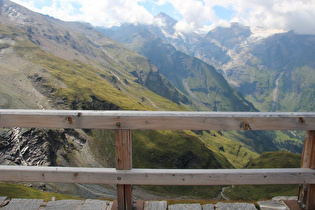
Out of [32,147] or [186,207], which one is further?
[32,147]

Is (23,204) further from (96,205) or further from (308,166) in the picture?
(308,166)

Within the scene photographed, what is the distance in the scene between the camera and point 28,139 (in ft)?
197

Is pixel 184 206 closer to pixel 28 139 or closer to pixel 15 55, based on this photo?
pixel 28 139

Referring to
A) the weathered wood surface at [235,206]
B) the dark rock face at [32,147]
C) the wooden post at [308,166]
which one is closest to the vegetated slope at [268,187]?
the dark rock face at [32,147]

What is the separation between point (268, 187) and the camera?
252 feet

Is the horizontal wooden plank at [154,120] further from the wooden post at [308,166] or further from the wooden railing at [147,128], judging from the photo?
the wooden post at [308,166]

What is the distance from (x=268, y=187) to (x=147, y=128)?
8706 centimetres

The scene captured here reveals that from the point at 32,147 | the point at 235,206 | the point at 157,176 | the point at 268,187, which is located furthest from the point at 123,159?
the point at 268,187

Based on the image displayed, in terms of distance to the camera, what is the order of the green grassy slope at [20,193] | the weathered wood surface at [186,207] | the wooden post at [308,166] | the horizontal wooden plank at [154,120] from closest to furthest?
the horizontal wooden plank at [154,120] → the wooden post at [308,166] → the weathered wood surface at [186,207] → the green grassy slope at [20,193]

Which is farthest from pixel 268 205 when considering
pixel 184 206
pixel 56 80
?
pixel 56 80

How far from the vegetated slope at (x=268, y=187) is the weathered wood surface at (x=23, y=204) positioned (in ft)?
215

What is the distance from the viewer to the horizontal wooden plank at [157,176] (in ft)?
16.8

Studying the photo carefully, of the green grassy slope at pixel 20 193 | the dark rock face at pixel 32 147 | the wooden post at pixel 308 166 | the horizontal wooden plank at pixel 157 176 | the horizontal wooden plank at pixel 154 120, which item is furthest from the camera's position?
the dark rock face at pixel 32 147

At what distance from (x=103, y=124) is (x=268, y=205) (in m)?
5.21
